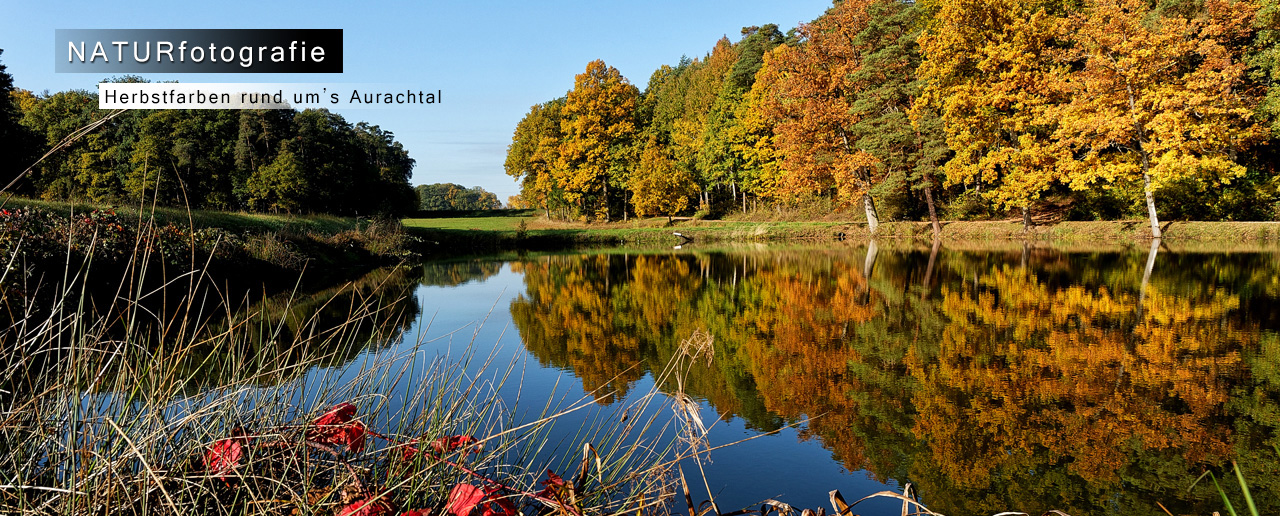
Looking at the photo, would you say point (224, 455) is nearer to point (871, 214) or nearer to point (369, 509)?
point (369, 509)

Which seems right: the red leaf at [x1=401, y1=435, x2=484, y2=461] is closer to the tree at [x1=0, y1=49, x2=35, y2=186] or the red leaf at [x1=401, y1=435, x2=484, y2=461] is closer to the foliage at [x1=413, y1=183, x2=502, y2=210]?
the tree at [x1=0, y1=49, x2=35, y2=186]

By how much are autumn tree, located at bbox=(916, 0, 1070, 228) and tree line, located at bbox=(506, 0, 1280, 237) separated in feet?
0.22

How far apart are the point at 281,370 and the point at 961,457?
329 cm

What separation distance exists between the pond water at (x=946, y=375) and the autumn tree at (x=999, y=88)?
11564 millimetres

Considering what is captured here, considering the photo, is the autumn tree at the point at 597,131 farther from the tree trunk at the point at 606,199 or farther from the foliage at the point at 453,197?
the foliage at the point at 453,197

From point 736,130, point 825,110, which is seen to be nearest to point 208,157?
point 736,130

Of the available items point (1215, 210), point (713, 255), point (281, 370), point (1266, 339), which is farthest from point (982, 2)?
point (281, 370)

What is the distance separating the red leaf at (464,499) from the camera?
175 centimetres

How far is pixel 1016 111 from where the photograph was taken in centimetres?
2547

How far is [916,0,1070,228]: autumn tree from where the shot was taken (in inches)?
927

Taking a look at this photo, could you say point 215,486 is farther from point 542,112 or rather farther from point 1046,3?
point 542,112

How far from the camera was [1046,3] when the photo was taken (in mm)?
27031

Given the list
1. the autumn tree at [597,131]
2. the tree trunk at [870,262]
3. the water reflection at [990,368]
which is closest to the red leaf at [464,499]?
the water reflection at [990,368]

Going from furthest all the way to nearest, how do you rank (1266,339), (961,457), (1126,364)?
(1266,339), (1126,364), (961,457)
